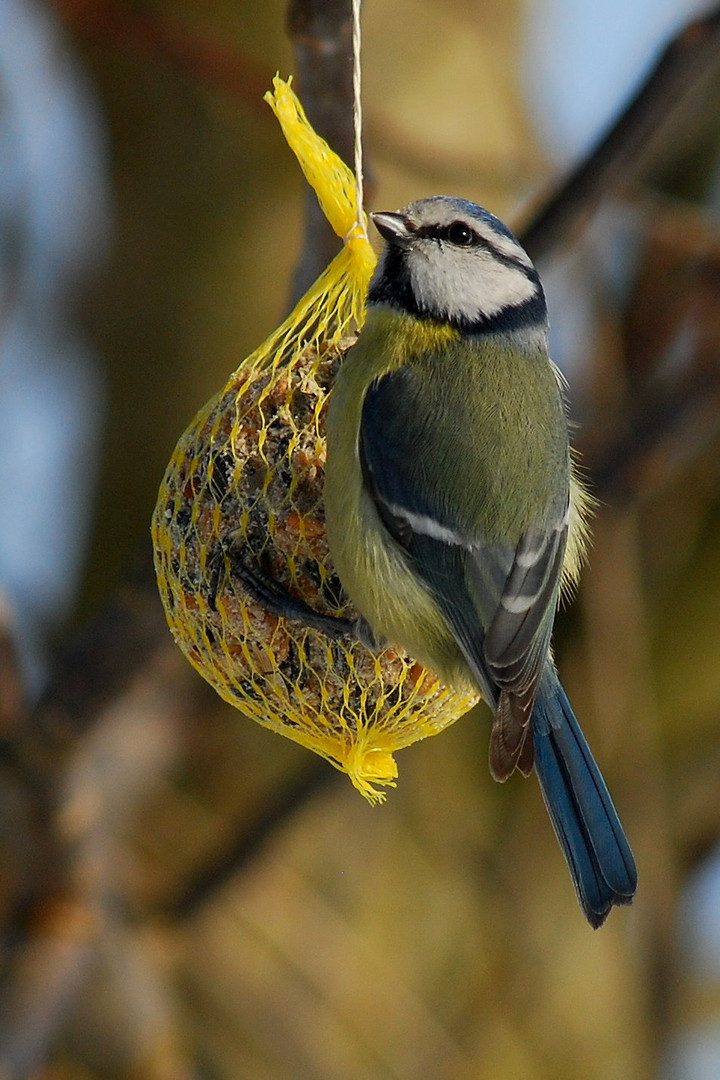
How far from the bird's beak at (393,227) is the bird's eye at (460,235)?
72mm

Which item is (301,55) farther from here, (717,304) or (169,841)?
(169,841)

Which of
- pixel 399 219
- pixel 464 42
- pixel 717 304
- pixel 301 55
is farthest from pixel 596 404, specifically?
pixel 301 55

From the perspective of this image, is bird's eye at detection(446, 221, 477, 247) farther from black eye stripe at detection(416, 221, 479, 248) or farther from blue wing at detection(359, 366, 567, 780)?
blue wing at detection(359, 366, 567, 780)

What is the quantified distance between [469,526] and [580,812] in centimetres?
48

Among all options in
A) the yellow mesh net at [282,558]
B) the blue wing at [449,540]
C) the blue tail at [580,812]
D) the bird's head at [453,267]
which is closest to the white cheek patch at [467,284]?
the bird's head at [453,267]

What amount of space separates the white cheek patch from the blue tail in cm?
64

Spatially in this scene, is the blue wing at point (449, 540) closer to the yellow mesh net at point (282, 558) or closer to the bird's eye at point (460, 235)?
the yellow mesh net at point (282, 558)

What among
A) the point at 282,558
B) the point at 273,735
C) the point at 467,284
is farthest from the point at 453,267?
the point at 273,735

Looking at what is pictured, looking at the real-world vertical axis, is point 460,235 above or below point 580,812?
above

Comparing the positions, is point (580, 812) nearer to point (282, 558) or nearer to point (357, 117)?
point (282, 558)

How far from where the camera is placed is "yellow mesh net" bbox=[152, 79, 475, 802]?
2.01 meters

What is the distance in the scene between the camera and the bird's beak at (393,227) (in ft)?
6.97

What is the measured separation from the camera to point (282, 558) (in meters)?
2.04

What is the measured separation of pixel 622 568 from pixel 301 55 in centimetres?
214
